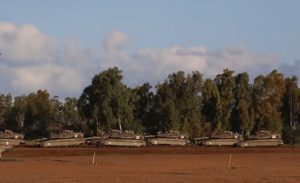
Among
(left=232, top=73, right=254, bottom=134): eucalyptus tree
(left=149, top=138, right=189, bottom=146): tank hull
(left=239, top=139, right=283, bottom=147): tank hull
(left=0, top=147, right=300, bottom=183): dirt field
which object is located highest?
(left=232, top=73, right=254, bottom=134): eucalyptus tree

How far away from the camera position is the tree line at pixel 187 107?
5000 inches

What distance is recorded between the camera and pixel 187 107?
131 metres

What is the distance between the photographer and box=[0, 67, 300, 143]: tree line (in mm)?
127000

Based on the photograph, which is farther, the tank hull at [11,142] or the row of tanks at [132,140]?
the row of tanks at [132,140]

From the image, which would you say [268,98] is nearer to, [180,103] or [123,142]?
[180,103]

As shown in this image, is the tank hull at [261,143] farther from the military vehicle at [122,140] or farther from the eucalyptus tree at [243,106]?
the eucalyptus tree at [243,106]

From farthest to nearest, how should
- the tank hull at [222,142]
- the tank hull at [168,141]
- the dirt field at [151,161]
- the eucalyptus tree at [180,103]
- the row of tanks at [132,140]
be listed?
the eucalyptus tree at [180,103]
the tank hull at [222,142]
the tank hull at [168,141]
the row of tanks at [132,140]
the dirt field at [151,161]

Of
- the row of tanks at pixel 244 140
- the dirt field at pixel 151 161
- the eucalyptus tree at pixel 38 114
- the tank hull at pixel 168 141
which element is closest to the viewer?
the dirt field at pixel 151 161

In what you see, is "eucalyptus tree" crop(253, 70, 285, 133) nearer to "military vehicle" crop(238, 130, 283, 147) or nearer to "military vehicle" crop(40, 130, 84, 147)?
"military vehicle" crop(238, 130, 283, 147)

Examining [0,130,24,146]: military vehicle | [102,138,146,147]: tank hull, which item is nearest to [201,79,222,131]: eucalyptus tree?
[102,138,146,147]: tank hull

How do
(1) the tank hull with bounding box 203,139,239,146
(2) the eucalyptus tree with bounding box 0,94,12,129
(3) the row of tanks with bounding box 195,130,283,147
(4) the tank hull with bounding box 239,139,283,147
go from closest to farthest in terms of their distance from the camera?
(4) the tank hull with bounding box 239,139,283,147
(3) the row of tanks with bounding box 195,130,283,147
(1) the tank hull with bounding box 203,139,239,146
(2) the eucalyptus tree with bounding box 0,94,12,129

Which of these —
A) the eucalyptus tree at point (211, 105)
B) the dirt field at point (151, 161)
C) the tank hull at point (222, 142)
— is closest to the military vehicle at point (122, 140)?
the dirt field at point (151, 161)

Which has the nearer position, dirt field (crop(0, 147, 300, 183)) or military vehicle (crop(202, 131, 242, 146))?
dirt field (crop(0, 147, 300, 183))

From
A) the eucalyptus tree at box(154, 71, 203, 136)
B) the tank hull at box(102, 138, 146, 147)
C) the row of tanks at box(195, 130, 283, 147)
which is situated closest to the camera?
the tank hull at box(102, 138, 146, 147)
